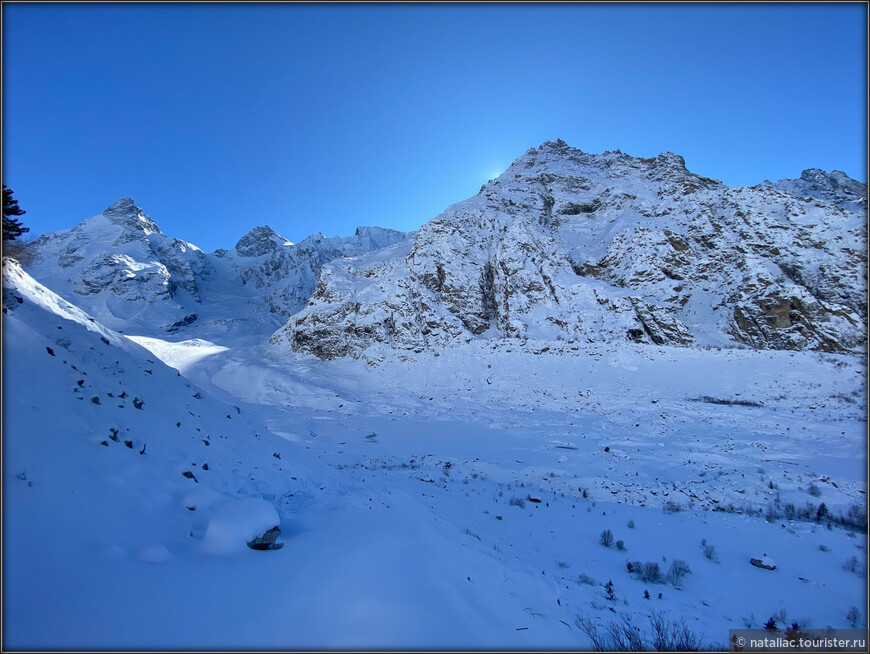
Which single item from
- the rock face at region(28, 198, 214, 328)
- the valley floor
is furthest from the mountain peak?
the valley floor

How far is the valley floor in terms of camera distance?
2.87 metres

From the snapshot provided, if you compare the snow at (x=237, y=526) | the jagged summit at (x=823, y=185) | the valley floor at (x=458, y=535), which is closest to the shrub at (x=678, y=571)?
the valley floor at (x=458, y=535)

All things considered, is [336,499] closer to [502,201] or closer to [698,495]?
[698,495]

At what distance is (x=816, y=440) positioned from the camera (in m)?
12.1

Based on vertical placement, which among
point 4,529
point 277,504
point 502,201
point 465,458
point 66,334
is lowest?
point 465,458

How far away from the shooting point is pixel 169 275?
62.1 metres

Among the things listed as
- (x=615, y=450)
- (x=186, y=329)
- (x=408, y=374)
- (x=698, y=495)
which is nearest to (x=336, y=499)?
(x=698, y=495)

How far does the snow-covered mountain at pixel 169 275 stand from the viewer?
54.7m

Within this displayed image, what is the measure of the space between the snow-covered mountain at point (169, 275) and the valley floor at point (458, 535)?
5311 cm

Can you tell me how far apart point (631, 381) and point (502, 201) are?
3156 cm

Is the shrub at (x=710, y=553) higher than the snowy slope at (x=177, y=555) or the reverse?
the reverse

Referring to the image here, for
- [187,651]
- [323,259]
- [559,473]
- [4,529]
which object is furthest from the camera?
[323,259]

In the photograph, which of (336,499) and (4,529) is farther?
(336,499)

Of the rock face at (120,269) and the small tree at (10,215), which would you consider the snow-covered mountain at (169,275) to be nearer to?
the rock face at (120,269)
